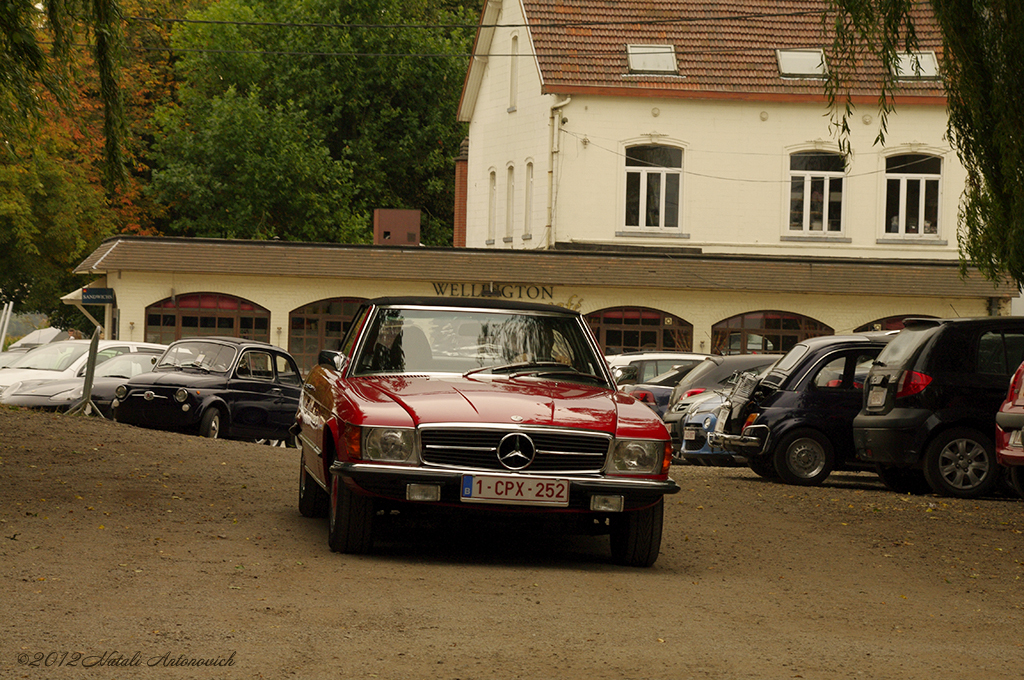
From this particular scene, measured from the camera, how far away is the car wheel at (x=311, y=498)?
10816 mm

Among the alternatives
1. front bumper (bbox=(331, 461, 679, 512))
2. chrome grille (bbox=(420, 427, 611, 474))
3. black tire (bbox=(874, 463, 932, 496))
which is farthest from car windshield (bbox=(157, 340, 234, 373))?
chrome grille (bbox=(420, 427, 611, 474))

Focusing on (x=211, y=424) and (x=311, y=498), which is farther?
(x=211, y=424)

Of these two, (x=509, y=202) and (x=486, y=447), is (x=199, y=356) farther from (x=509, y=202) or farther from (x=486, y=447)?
(x=509, y=202)

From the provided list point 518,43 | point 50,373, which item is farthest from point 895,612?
point 518,43

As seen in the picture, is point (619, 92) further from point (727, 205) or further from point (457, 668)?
point (457, 668)

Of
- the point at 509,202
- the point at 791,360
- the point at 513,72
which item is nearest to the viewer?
the point at 791,360

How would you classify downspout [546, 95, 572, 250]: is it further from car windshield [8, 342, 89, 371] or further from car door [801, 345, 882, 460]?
car door [801, 345, 882, 460]

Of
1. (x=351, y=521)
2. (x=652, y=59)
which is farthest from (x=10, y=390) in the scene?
(x=652, y=59)

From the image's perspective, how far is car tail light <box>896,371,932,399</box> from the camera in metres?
14.3

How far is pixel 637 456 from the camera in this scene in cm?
852

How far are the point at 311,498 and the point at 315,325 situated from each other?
24488 mm

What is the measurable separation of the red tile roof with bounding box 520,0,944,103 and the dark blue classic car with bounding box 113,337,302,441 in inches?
686

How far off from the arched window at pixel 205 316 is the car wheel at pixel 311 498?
24217 mm

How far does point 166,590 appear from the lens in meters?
7.36
